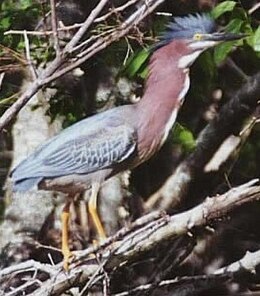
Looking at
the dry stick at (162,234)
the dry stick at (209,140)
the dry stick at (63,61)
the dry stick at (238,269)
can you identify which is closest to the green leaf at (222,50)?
the dry stick at (63,61)

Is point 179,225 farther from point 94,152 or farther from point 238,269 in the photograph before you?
point 238,269

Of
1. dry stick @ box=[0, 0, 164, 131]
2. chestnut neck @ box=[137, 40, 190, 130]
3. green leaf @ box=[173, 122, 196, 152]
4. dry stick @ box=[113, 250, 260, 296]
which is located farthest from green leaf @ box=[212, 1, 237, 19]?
dry stick @ box=[113, 250, 260, 296]

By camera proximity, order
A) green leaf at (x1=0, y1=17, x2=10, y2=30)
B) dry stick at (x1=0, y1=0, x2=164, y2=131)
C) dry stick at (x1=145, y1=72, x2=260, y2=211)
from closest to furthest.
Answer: dry stick at (x1=0, y1=0, x2=164, y2=131)
green leaf at (x1=0, y1=17, x2=10, y2=30)
dry stick at (x1=145, y1=72, x2=260, y2=211)

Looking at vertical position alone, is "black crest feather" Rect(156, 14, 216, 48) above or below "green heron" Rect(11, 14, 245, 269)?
above

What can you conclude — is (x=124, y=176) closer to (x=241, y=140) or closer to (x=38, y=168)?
(x=241, y=140)

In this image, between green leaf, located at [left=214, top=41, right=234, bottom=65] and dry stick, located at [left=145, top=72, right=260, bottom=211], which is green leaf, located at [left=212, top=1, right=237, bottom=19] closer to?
green leaf, located at [left=214, top=41, right=234, bottom=65]

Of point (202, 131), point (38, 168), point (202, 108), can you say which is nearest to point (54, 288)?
point (38, 168)

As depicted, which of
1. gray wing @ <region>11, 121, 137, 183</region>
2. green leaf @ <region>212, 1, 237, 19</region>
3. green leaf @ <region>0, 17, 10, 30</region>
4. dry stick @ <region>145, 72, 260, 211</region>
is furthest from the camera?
dry stick @ <region>145, 72, 260, 211</region>

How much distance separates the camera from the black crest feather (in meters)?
2.09

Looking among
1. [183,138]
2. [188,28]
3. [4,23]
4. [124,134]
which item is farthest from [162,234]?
[4,23]

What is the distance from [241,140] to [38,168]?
92cm

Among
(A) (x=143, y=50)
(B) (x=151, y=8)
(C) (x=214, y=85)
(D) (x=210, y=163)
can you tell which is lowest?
(D) (x=210, y=163)

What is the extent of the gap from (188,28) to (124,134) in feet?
0.91

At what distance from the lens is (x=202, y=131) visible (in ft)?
9.25
